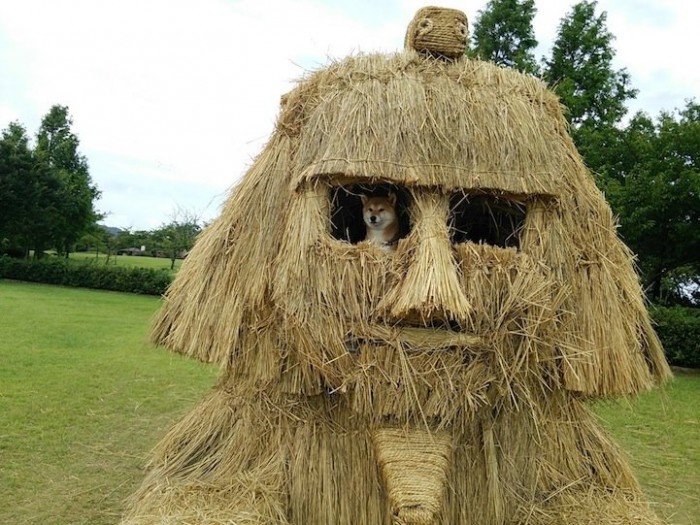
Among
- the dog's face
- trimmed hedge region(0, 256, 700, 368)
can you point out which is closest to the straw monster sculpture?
the dog's face

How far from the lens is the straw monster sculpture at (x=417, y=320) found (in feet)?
9.07

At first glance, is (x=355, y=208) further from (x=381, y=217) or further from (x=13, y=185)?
(x=13, y=185)

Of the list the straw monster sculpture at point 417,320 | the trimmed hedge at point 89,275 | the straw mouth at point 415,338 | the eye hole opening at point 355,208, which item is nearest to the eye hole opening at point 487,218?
the straw monster sculpture at point 417,320

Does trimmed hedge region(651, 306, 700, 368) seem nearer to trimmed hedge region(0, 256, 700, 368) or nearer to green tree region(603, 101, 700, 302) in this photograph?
green tree region(603, 101, 700, 302)

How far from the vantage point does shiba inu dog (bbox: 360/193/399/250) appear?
3.18 meters

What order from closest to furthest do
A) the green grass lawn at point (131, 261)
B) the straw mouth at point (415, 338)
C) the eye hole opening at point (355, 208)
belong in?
the straw mouth at point (415, 338), the eye hole opening at point (355, 208), the green grass lawn at point (131, 261)

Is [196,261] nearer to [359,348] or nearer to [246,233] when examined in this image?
[246,233]

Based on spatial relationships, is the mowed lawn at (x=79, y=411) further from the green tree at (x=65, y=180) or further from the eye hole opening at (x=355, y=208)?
the green tree at (x=65, y=180)

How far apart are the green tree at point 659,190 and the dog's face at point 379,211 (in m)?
8.54

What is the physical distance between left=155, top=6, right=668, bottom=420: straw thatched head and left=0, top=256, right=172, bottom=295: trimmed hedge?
18490 mm

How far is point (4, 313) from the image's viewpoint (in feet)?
43.2

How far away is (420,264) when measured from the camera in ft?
8.84

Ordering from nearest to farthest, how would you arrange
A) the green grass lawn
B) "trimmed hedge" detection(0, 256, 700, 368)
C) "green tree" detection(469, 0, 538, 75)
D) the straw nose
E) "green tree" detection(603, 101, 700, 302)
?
the straw nose → "green tree" detection(603, 101, 700, 302) → "green tree" detection(469, 0, 538, 75) → "trimmed hedge" detection(0, 256, 700, 368) → the green grass lawn

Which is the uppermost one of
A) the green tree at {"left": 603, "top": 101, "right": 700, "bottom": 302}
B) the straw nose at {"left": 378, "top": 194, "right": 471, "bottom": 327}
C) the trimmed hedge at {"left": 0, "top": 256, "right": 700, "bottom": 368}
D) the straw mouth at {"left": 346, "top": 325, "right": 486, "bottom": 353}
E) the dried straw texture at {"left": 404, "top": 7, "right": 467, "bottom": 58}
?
the green tree at {"left": 603, "top": 101, "right": 700, "bottom": 302}
